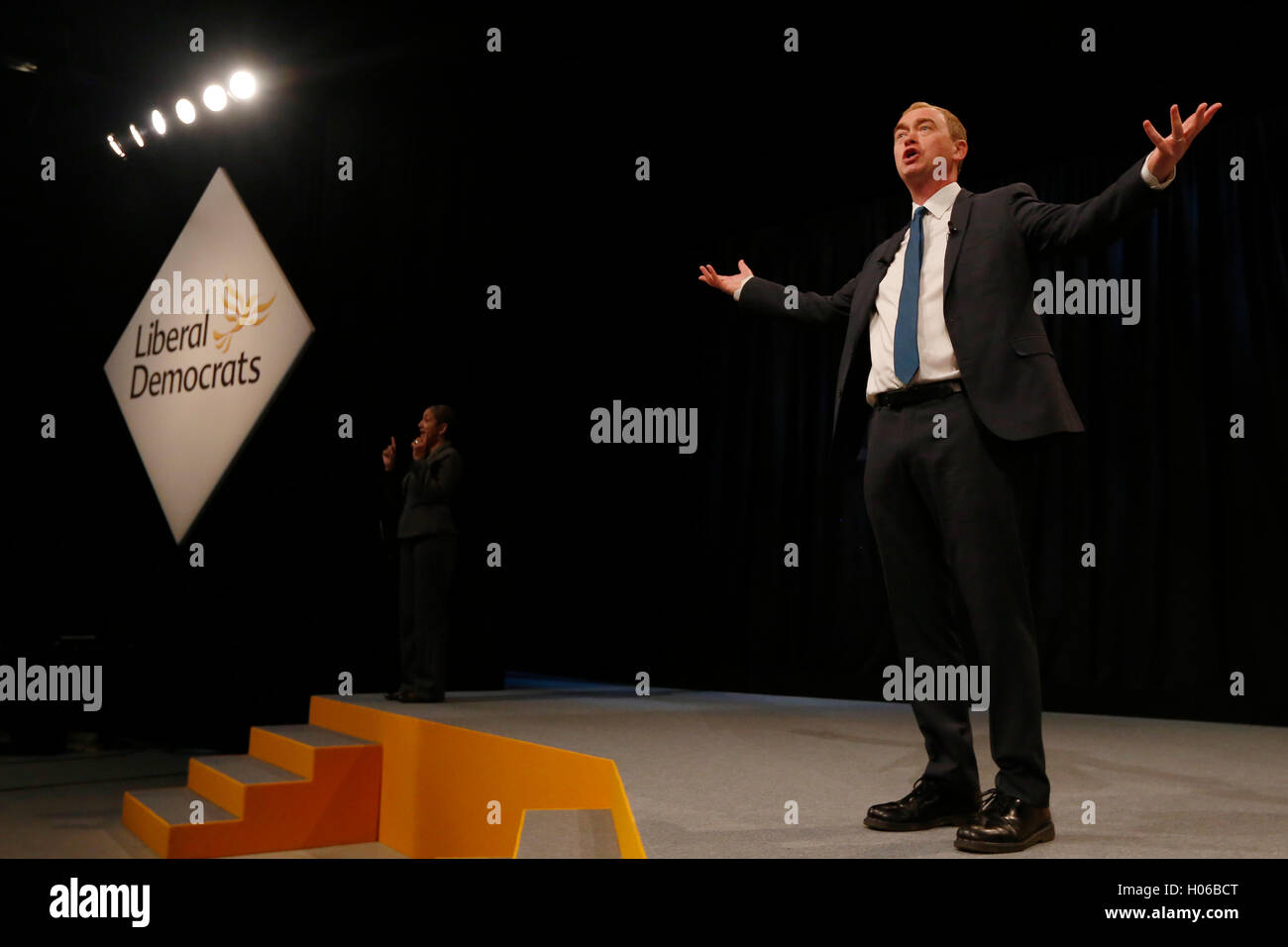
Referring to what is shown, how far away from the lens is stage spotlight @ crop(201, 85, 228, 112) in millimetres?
5289

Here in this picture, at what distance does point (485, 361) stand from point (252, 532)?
155 centimetres

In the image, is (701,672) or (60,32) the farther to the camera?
(701,672)

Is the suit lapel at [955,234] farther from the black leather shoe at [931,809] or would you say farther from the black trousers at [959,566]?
the black leather shoe at [931,809]

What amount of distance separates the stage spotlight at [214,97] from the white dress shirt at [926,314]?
171 inches

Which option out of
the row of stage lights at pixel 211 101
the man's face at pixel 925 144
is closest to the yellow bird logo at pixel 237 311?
the row of stage lights at pixel 211 101

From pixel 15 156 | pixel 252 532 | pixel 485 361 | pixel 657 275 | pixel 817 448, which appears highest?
pixel 15 156

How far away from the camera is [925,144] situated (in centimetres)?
203

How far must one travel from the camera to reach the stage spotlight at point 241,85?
5.20 meters

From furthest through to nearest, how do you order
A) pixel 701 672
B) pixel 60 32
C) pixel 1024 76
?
pixel 701 672 → pixel 60 32 → pixel 1024 76

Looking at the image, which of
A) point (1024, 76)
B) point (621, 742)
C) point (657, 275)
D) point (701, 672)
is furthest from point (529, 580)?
point (1024, 76)

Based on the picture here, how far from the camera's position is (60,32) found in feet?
17.2

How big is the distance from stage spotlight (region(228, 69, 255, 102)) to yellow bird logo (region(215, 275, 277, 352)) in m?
0.91

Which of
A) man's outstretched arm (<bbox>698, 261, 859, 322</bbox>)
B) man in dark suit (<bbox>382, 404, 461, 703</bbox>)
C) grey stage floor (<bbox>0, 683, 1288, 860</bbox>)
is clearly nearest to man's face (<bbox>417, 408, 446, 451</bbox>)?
man in dark suit (<bbox>382, 404, 461, 703</bbox>)
